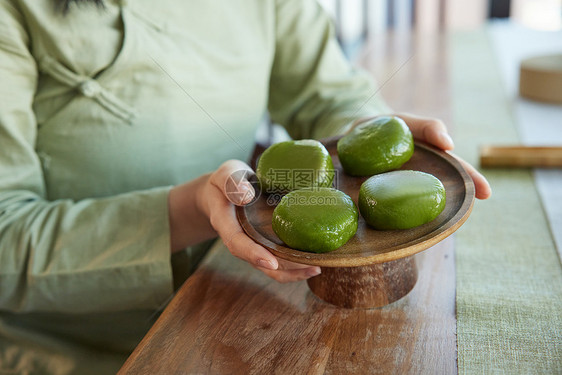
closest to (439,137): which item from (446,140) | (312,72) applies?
(446,140)

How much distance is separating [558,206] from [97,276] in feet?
2.48

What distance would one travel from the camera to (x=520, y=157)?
1004 mm

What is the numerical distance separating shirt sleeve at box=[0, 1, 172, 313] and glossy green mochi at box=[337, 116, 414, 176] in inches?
11.9

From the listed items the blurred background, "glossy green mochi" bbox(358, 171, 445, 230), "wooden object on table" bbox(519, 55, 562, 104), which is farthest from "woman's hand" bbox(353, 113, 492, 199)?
the blurred background

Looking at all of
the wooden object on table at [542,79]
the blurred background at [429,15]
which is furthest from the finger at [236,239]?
the blurred background at [429,15]

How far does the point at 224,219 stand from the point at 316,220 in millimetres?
171

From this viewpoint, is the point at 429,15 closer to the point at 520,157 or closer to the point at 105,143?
the point at 520,157

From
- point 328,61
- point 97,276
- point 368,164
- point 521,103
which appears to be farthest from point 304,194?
point 521,103

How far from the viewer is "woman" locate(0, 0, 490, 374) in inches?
31.5

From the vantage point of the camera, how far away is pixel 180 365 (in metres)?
0.59

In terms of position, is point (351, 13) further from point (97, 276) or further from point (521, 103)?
point (97, 276)

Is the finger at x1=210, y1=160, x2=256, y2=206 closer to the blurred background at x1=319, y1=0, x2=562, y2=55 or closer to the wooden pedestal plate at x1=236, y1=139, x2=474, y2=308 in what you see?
the wooden pedestal plate at x1=236, y1=139, x2=474, y2=308

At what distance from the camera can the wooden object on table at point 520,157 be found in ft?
3.26

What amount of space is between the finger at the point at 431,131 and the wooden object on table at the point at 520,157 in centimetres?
30
